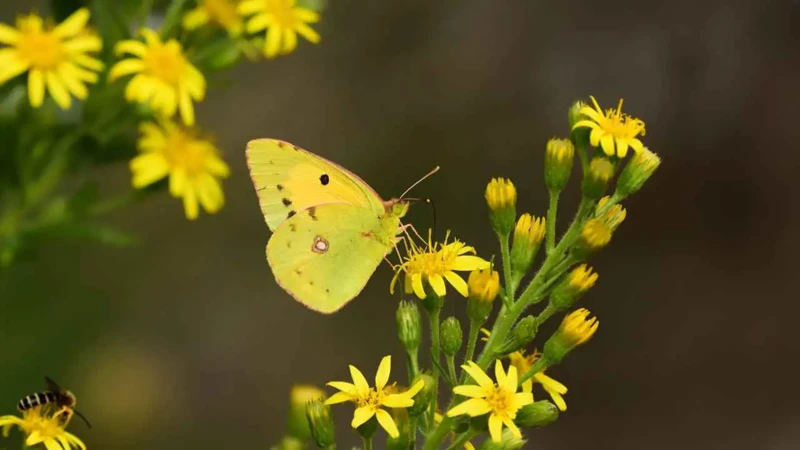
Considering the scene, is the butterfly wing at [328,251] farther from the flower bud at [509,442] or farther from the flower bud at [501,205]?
the flower bud at [509,442]


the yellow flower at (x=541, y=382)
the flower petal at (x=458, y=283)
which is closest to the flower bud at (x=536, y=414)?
the yellow flower at (x=541, y=382)

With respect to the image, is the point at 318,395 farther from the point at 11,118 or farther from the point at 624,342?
the point at 624,342

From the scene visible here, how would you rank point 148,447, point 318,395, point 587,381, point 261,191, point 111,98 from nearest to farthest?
point 318,395
point 261,191
point 111,98
point 148,447
point 587,381

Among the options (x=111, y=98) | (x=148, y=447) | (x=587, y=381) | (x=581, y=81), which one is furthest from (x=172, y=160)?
(x=581, y=81)

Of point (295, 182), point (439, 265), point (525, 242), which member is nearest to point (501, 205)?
point (525, 242)

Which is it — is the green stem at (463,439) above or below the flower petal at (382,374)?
below

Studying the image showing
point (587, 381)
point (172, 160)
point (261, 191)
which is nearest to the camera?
point (261, 191)

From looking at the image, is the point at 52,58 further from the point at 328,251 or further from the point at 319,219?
the point at 328,251
